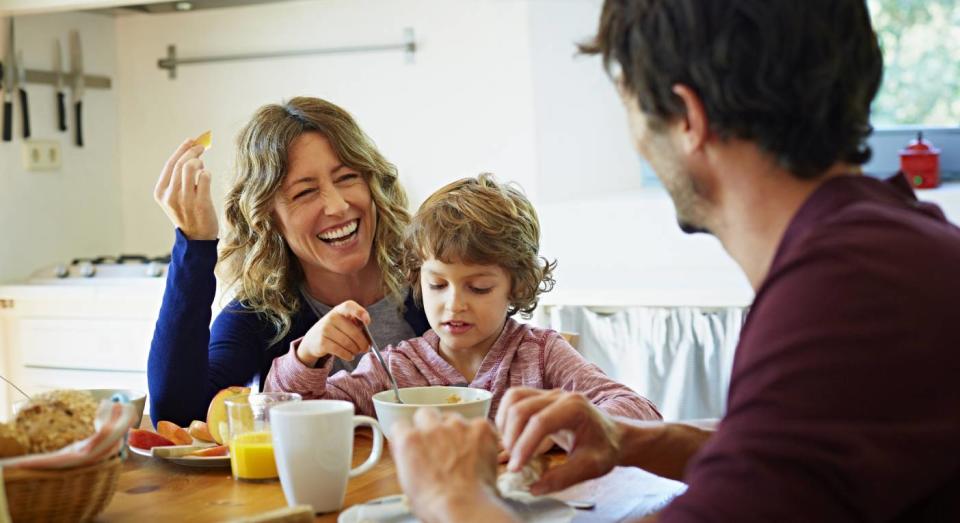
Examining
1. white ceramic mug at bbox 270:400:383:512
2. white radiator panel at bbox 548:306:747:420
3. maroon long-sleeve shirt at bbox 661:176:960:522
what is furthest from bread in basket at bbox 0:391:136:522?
white radiator panel at bbox 548:306:747:420

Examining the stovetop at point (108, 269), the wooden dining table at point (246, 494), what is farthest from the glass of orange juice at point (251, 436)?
the stovetop at point (108, 269)

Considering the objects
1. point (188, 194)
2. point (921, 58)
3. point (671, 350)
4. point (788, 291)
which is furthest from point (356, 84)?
point (788, 291)

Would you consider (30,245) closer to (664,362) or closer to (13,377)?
(13,377)

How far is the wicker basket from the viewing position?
3.81ft

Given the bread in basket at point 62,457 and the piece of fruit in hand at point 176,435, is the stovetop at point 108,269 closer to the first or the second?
the piece of fruit in hand at point 176,435

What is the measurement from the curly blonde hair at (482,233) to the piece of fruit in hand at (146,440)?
0.49 meters

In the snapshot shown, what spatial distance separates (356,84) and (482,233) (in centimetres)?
219

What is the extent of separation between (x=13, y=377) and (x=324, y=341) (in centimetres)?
254

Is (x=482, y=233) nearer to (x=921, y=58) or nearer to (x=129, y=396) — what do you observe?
(x=129, y=396)

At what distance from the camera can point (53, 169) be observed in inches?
159

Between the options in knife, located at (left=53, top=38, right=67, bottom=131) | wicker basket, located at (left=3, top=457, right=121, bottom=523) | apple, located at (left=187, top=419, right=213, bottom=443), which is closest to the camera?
wicker basket, located at (left=3, top=457, right=121, bottom=523)

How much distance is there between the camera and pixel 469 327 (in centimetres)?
179

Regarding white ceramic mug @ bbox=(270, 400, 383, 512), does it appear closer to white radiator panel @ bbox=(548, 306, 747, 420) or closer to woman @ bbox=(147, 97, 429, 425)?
woman @ bbox=(147, 97, 429, 425)

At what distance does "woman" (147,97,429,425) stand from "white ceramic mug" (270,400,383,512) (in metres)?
0.71
